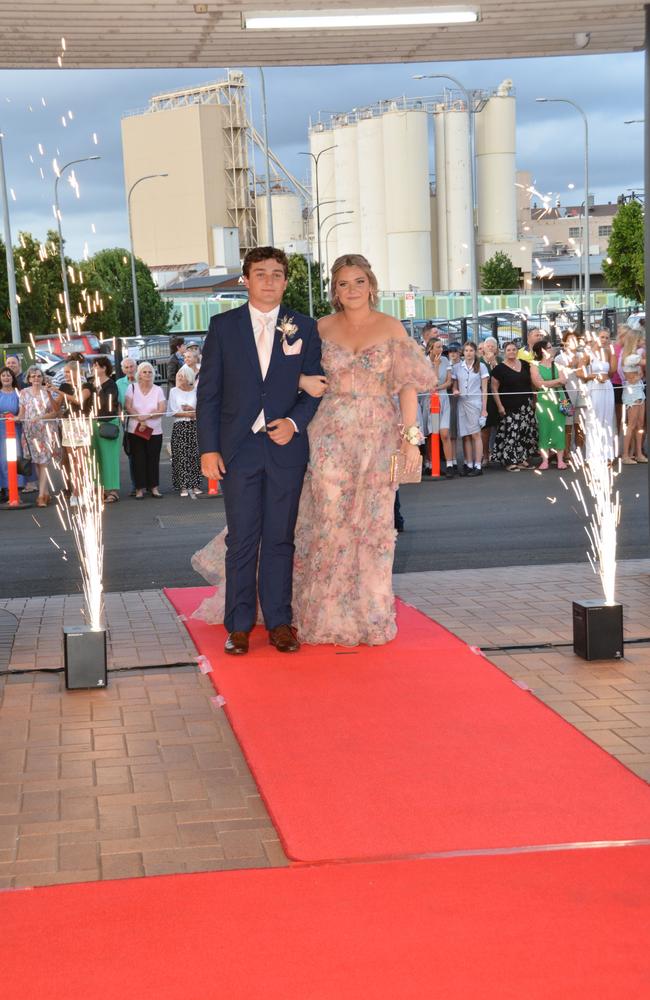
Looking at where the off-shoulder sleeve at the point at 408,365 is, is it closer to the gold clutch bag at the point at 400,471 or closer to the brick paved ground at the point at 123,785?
the gold clutch bag at the point at 400,471

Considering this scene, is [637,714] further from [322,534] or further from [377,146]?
[377,146]

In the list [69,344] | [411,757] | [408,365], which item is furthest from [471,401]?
[69,344]

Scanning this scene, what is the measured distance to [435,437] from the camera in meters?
17.8

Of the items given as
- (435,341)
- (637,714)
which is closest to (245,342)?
(637,714)

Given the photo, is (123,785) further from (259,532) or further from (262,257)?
(262,257)

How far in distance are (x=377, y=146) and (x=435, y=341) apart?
248 ft

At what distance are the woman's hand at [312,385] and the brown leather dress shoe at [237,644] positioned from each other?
4.51 feet

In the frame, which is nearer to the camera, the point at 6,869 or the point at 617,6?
the point at 6,869

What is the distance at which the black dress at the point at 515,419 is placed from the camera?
17781mm

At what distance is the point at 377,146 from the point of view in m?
89.6

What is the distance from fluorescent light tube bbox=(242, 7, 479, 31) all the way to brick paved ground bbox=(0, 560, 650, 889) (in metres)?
3.80

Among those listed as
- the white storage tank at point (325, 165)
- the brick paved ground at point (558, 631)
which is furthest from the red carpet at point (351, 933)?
the white storage tank at point (325, 165)

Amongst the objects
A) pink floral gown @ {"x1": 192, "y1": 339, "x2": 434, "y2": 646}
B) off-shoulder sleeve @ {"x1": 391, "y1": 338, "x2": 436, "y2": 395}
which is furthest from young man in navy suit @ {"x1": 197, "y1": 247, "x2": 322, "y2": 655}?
off-shoulder sleeve @ {"x1": 391, "y1": 338, "x2": 436, "y2": 395}

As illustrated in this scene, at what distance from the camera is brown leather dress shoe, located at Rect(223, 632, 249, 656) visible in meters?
7.21
